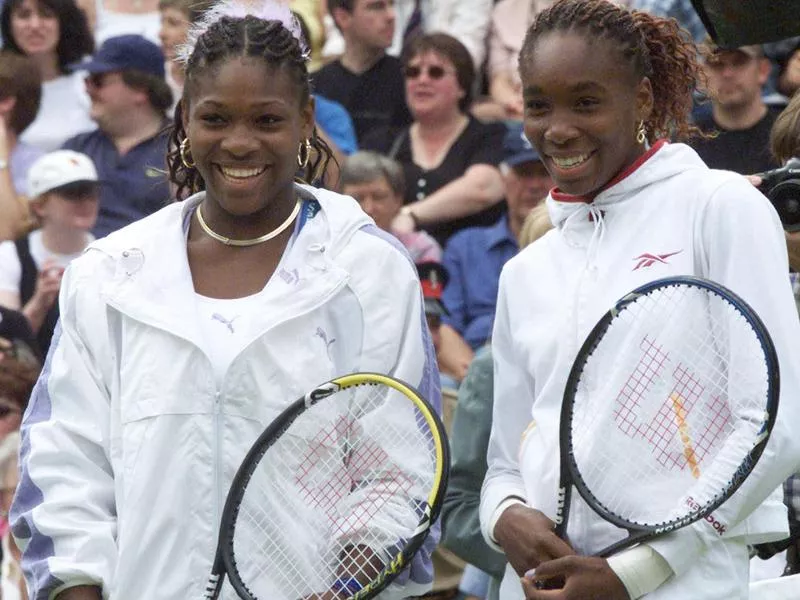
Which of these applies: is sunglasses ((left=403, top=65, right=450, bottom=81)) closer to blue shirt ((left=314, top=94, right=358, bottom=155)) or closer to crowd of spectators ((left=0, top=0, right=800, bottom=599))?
crowd of spectators ((left=0, top=0, right=800, bottom=599))

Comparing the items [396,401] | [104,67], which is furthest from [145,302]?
[104,67]

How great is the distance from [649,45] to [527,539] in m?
1.20

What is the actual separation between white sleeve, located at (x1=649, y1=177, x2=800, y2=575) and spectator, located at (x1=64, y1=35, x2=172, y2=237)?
18.8 ft

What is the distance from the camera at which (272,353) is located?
3.70 m

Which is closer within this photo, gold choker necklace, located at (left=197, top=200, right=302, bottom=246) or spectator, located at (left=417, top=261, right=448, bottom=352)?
gold choker necklace, located at (left=197, top=200, right=302, bottom=246)

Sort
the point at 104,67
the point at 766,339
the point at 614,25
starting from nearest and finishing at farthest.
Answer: the point at 766,339, the point at 614,25, the point at 104,67

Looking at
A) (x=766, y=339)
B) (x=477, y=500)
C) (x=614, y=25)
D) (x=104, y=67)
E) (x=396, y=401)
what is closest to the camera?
(x=766, y=339)

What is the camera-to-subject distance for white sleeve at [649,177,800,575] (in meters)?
3.45

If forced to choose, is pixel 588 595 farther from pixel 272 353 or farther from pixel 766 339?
pixel 272 353

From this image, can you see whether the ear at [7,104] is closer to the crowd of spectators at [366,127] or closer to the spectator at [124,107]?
the crowd of spectators at [366,127]

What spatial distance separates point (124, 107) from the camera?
9.16m

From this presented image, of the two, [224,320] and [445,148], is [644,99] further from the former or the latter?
[445,148]

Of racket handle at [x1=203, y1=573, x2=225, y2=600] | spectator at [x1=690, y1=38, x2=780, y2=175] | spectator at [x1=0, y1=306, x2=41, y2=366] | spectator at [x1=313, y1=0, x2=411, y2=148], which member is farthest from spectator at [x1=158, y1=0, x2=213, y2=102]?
racket handle at [x1=203, y1=573, x2=225, y2=600]

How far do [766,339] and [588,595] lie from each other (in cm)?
65
